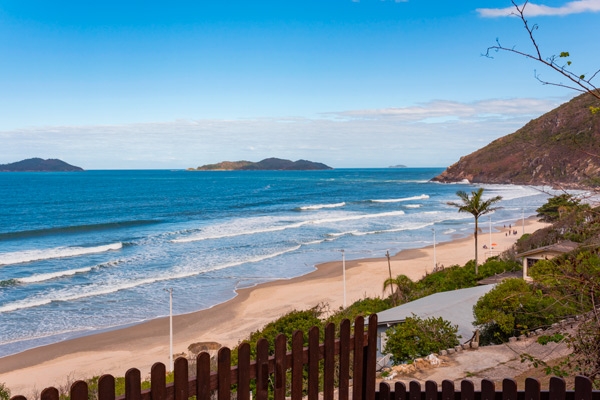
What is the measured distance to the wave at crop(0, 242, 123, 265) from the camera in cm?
3812

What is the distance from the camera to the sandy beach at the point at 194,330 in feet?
61.6

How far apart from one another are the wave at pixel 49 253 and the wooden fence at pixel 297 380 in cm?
3794

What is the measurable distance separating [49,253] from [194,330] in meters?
22.5

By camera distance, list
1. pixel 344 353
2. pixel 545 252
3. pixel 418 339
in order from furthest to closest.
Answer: pixel 545 252
pixel 418 339
pixel 344 353

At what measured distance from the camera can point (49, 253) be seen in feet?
134

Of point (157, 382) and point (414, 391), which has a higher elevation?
point (157, 382)

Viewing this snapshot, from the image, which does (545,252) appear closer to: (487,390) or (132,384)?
(487,390)

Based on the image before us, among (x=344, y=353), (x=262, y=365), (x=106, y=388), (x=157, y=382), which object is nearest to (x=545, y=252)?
(x=344, y=353)

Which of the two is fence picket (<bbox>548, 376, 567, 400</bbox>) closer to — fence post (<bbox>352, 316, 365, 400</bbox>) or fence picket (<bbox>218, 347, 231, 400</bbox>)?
fence post (<bbox>352, 316, 365, 400</bbox>)

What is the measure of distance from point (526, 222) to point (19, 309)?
159 feet

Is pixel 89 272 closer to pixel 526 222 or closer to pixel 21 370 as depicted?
pixel 21 370

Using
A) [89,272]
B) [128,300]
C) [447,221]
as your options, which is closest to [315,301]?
[128,300]

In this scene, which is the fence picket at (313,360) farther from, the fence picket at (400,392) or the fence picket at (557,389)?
the fence picket at (557,389)

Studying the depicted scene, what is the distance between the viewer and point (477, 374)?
1074 cm
